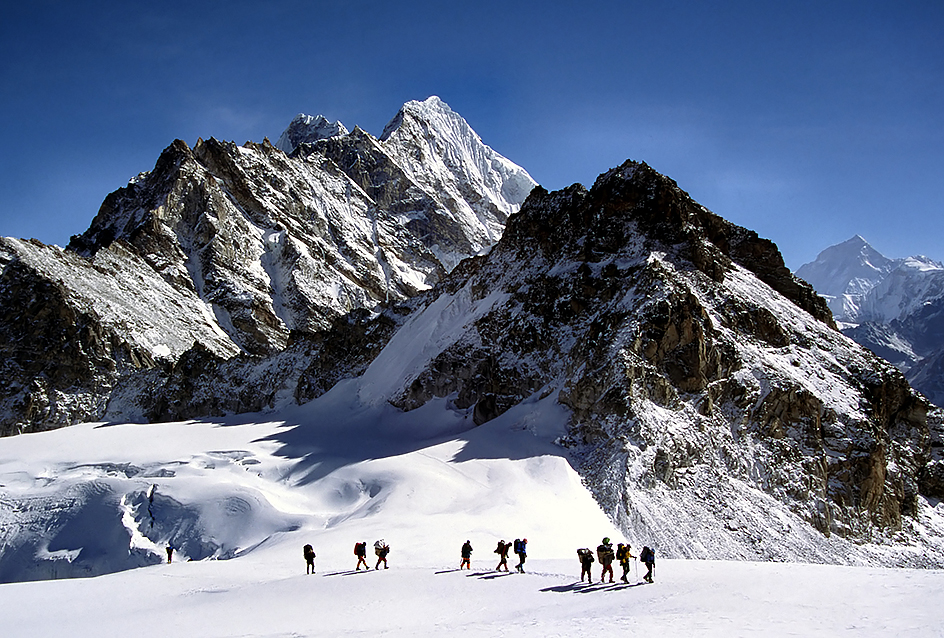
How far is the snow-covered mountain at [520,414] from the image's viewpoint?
28.0 metres

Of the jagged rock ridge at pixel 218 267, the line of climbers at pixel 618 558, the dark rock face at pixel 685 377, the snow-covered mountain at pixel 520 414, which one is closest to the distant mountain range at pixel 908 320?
the jagged rock ridge at pixel 218 267

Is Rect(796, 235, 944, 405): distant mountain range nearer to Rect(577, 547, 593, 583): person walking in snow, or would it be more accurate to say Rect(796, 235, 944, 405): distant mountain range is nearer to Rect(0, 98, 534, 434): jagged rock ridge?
Rect(0, 98, 534, 434): jagged rock ridge

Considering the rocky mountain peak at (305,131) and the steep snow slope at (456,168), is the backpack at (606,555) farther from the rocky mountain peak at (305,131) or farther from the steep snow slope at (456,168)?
the rocky mountain peak at (305,131)

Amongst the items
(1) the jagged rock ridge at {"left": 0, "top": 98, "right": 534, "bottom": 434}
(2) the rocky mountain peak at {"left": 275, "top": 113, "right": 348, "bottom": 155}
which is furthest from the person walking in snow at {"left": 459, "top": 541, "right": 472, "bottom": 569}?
(2) the rocky mountain peak at {"left": 275, "top": 113, "right": 348, "bottom": 155}

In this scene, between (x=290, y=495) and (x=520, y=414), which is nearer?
(x=290, y=495)

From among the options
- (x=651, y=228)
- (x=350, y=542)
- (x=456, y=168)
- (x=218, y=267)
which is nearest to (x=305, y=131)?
(x=456, y=168)

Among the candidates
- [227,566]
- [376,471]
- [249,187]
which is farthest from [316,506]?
[249,187]

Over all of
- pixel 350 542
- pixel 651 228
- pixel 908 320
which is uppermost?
pixel 908 320

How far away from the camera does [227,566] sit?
65.1 feet

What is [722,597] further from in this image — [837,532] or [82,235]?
[82,235]

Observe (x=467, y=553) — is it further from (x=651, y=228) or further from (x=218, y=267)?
(x=218, y=267)

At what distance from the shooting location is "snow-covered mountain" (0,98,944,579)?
2800 cm

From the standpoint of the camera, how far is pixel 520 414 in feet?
116

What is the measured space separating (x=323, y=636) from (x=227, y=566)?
9.15 m
